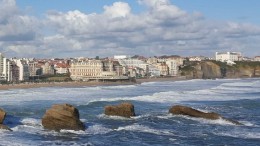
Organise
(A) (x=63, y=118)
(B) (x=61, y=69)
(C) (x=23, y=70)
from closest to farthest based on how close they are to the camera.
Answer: (A) (x=63, y=118), (C) (x=23, y=70), (B) (x=61, y=69)

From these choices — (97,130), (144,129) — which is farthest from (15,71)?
(144,129)

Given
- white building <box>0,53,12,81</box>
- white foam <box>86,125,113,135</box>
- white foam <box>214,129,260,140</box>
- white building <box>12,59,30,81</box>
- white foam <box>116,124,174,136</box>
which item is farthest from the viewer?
white building <box>12,59,30,81</box>

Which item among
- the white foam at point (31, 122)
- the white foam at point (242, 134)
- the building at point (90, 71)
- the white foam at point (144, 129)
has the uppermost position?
the building at point (90, 71)

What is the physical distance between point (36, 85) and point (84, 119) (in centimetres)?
8413

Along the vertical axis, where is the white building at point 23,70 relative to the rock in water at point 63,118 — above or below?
above

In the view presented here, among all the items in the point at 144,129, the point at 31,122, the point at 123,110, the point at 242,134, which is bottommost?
the point at 242,134

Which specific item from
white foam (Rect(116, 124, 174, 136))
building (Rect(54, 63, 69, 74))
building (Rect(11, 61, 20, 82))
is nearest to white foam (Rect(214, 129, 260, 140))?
white foam (Rect(116, 124, 174, 136))

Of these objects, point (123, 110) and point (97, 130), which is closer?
point (97, 130)

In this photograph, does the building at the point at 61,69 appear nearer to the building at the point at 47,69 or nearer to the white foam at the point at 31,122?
the building at the point at 47,69

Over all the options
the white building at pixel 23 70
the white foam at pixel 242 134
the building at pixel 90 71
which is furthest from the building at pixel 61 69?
the white foam at pixel 242 134

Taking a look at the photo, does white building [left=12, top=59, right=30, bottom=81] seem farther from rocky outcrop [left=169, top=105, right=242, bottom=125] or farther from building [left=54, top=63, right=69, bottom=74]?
rocky outcrop [left=169, top=105, right=242, bottom=125]

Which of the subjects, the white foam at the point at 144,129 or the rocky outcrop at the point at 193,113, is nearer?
the white foam at the point at 144,129

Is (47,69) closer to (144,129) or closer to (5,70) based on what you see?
A: (5,70)

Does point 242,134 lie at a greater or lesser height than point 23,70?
lesser
